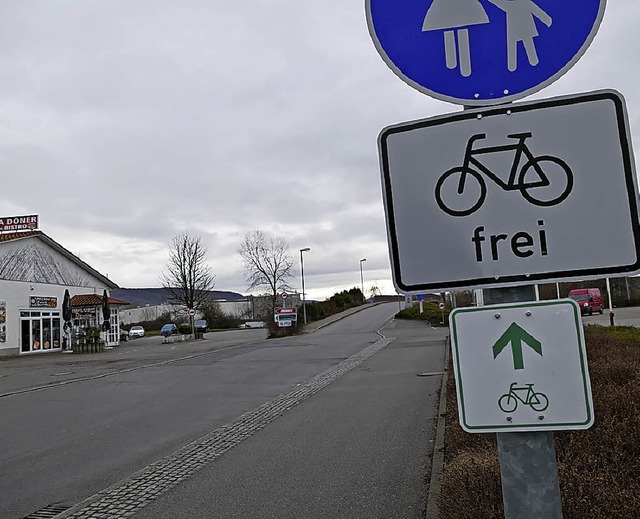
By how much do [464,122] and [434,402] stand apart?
1047 cm

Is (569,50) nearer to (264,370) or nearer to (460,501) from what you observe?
(460,501)

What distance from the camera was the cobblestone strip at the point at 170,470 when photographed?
19.9ft

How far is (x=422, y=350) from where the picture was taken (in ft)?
80.6

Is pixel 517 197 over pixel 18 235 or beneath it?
beneath

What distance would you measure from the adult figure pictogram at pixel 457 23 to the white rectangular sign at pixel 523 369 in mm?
694

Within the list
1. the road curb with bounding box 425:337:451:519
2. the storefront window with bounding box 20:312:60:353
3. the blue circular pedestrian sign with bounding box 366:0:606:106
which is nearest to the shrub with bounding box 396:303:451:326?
the storefront window with bounding box 20:312:60:353

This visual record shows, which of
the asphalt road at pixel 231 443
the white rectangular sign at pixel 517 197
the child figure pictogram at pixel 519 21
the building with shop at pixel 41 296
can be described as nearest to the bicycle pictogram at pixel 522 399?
the white rectangular sign at pixel 517 197

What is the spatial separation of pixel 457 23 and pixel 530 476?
1224mm

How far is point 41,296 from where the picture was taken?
135 feet

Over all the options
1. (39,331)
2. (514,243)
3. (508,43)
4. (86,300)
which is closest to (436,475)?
(514,243)

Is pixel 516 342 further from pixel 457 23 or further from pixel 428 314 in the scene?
pixel 428 314

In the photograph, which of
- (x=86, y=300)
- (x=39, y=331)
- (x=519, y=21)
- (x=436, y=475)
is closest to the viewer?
(x=519, y=21)

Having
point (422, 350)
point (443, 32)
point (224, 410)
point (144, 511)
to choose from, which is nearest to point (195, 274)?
point (422, 350)

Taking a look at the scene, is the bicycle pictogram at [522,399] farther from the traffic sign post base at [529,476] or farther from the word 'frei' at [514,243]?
the word 'frei' at [514,243]
